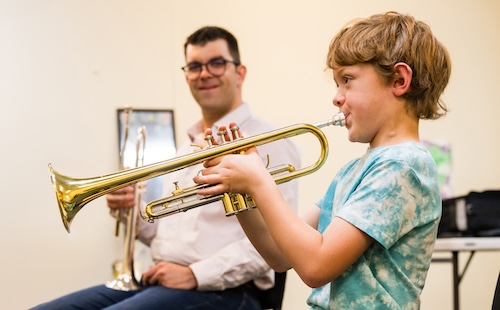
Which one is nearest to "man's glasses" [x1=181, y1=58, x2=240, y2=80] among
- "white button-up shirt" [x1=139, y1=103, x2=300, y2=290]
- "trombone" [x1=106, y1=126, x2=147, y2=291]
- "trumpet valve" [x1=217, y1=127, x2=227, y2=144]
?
"white button-up shirt" [x1=139, y1=103, x2=300, y2=290]

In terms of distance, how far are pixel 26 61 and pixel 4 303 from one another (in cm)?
111

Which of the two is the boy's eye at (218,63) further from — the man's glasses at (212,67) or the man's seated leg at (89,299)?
the man's seated leg at (89,299)

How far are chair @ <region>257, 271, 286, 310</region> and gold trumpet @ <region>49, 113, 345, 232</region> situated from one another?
0.59m

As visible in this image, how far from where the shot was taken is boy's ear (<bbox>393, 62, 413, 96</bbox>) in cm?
131

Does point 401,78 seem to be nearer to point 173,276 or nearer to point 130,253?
point 173,276

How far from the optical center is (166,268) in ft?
7.01

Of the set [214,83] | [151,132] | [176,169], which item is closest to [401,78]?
[176,169]

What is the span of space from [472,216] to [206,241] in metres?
1.40

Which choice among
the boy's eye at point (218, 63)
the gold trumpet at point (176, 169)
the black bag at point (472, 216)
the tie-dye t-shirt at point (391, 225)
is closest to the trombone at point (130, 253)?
the boy's eye at point (218, 63)

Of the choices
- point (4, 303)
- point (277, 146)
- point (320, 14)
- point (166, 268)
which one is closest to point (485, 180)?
point (320, 14)

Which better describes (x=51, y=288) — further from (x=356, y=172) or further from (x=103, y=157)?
(x=356, y=172)

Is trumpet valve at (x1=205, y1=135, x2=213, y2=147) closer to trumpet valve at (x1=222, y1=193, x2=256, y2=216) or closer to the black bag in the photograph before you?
trumpet valve at (x1=222, y1=193, x2=256, y2=216)

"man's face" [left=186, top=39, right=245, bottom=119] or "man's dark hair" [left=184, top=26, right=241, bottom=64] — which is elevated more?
"man's dark hair" [left=184, top=26, right=241, bottom=64]

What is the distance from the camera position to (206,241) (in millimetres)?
2211
